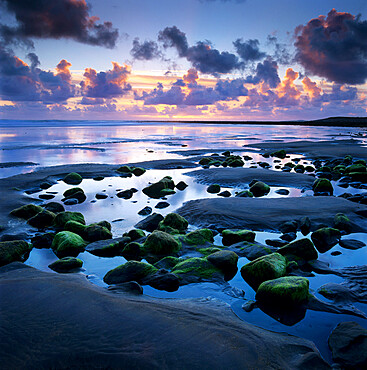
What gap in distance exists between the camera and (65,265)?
344 cm

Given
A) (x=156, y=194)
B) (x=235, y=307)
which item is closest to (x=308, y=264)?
(x=235, y=307)

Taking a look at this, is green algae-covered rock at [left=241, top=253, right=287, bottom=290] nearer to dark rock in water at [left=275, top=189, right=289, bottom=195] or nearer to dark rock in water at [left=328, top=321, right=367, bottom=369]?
dark rock in water at [left=328, top=321, right=367, bottom=369]

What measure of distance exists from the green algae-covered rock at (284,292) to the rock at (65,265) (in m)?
2.08

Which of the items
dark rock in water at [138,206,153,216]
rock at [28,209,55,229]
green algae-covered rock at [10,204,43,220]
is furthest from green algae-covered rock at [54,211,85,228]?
dark rock in water at [138,206,153,216]

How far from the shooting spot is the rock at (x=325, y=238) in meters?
4.10

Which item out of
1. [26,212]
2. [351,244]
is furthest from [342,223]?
[26,212]

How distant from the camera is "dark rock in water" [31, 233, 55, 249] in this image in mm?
4082

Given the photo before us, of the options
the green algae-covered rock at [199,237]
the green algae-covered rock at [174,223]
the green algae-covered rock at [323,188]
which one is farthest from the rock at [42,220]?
the green algae-covered rock at [323,188]

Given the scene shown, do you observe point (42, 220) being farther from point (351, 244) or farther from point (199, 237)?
point (351, 244)

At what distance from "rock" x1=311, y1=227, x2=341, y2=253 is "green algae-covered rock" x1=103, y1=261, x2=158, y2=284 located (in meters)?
2.38

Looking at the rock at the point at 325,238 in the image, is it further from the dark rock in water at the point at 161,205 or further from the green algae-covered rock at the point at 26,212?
the green algae-covered rock at the point at 26,212

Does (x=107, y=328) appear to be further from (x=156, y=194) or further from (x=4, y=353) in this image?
(x=156, y=194)

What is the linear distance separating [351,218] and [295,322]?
3.15 metres

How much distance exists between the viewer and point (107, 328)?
87.0 inches
